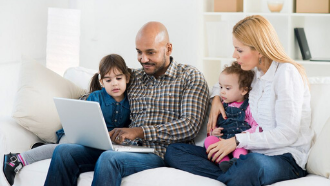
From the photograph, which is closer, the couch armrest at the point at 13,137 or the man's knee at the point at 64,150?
the man's knee at the point at 64,150

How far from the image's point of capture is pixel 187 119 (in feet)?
7.67

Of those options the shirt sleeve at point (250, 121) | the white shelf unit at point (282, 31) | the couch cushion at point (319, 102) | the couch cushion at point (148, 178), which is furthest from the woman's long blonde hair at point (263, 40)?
the white shelf unit at point (282, 31)

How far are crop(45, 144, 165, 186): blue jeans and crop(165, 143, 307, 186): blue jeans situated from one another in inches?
5.5

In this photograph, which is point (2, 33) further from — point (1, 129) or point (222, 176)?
point (222, 176)

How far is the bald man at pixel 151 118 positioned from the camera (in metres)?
2.13

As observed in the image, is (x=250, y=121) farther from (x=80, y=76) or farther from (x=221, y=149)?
(x=80, y=76)

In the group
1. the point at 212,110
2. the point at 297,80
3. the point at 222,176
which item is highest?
the point at 297,80

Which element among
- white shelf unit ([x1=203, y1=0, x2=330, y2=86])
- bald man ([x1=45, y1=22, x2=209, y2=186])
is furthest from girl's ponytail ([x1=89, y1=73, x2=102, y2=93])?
white shelf unit ([x1=203, y1=0, x2=330, y2=86])

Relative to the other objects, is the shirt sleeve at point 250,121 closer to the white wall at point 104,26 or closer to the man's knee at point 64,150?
the man's knee at point 64,150

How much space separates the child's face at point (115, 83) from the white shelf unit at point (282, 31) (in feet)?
5.19

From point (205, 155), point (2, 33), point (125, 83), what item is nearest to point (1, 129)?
point (125, 83)

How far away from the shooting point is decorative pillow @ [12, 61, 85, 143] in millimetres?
2500

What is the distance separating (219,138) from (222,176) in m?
0.31

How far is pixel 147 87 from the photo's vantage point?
2.52 metres
